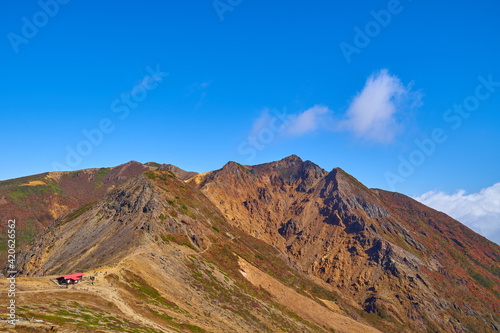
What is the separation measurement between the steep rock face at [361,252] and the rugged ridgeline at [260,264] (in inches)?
25.3

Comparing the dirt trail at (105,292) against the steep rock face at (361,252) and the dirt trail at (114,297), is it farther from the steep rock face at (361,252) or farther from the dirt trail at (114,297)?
the steep rock face at (361,252)

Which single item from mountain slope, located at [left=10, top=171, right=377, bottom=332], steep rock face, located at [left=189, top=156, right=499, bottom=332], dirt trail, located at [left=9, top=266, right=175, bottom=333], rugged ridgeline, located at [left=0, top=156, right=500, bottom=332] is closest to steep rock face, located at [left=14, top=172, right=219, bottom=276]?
mountain slope, located at [left=10, top=171, right=377, bottom=332]

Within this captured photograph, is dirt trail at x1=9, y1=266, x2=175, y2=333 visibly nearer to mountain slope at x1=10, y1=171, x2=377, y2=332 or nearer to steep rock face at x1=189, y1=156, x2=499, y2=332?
mountain slope at x1=10, y1=171, x2=377, y2=332

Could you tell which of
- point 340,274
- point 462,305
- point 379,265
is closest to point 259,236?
point 340,274

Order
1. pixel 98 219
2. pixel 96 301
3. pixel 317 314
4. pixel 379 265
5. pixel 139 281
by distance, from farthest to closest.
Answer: pixel 379 265
pixel 98 219
pixel 317 314
pixel 139 281
pixel 96 301

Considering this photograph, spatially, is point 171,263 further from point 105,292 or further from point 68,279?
point 68,279

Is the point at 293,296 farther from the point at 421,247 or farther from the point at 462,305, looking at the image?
the point at 421,247

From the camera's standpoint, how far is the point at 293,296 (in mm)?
99562

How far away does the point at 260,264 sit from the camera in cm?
11525

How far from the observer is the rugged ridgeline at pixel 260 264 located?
68062 mm

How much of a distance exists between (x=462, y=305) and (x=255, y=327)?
137 metres

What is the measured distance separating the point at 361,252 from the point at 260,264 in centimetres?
7635

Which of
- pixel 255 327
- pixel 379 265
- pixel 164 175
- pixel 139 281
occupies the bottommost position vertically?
pixel 255 327

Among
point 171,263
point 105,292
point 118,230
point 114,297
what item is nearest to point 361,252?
point 171,263
